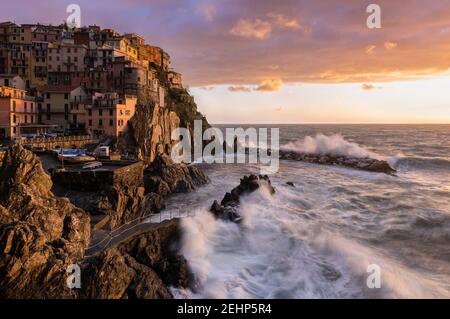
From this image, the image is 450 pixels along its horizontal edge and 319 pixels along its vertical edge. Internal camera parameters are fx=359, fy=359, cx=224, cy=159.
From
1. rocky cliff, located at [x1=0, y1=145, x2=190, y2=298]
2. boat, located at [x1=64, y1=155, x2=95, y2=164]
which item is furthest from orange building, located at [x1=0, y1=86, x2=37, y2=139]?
rocky cliff, located at [x1=0, y1=145, x2=190, y2=298]

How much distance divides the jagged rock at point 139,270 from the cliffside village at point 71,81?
124 ft

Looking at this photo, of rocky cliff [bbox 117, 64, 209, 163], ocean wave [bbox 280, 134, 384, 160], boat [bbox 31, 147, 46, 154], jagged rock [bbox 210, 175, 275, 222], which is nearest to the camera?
jagged rock [bbox 210, 175, 275, 222]

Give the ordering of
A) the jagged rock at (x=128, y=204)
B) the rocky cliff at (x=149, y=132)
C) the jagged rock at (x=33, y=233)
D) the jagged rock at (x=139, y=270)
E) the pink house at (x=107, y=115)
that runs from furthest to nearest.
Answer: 1. the pink house at (x=107, y=115)
2. the rocky cliff at (x=149, y=132)
3. the jagged rock at (x=128, y=204)
4. the jagged rock at (x=139, y=270)
5. the jagged rock at (x=33, y=233)

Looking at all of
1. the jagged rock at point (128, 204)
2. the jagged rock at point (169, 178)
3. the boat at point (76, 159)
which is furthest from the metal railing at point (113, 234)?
the boat at point (76, 159)

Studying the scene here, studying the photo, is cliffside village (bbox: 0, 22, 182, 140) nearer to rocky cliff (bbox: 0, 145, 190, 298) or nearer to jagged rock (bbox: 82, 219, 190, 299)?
rocky cliff (bbox: 0, 145, 190, 298)

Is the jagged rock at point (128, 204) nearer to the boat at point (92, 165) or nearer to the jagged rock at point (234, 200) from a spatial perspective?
the boat at point (92, 165)

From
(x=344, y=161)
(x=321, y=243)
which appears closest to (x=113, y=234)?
(x=321, y=243)

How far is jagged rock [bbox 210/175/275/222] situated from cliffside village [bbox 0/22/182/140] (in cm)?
2754

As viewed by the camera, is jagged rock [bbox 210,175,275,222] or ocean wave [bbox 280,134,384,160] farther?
ocean wave [bbox 280,134,384,160]

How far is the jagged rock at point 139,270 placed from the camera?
16359 millimetres

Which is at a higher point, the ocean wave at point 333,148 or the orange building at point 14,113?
the orange building at point 14,113

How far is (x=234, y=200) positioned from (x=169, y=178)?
37.8 feet

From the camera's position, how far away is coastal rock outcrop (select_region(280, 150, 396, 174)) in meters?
64.2
